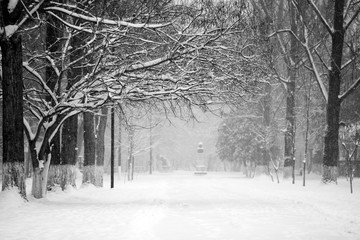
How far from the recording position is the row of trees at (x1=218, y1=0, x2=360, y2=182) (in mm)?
20328

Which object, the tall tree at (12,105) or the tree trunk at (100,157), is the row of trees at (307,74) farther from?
the tree trunk at (100,157)

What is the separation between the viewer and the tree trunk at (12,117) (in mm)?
11805

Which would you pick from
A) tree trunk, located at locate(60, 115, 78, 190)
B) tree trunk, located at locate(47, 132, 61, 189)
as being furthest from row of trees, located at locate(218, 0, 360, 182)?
tree trunk, located at locate(47, 132, 61, 189)

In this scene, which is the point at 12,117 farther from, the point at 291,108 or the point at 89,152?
the point at 291,108

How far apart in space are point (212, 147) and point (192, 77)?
255 feet

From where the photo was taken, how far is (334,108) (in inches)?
803

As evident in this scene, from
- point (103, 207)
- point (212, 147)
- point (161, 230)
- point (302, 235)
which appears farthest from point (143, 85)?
point (212, 147)

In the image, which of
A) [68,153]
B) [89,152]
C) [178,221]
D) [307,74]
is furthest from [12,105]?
[307,74]

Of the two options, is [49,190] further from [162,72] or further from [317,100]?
[317,100]

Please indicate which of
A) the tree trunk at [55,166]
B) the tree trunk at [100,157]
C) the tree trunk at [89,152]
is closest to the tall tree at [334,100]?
the tree trunk at [100,157]

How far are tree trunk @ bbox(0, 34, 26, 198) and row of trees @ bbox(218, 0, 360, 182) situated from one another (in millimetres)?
7740

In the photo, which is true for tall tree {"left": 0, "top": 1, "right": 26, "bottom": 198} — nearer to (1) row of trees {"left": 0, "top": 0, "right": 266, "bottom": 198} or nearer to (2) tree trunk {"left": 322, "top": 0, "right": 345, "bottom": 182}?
(1) row of trees {"left": 0, "top": 0, "right": 266, "bottom": 198}

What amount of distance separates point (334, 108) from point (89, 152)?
12373 mm

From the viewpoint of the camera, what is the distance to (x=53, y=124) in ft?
44.6
